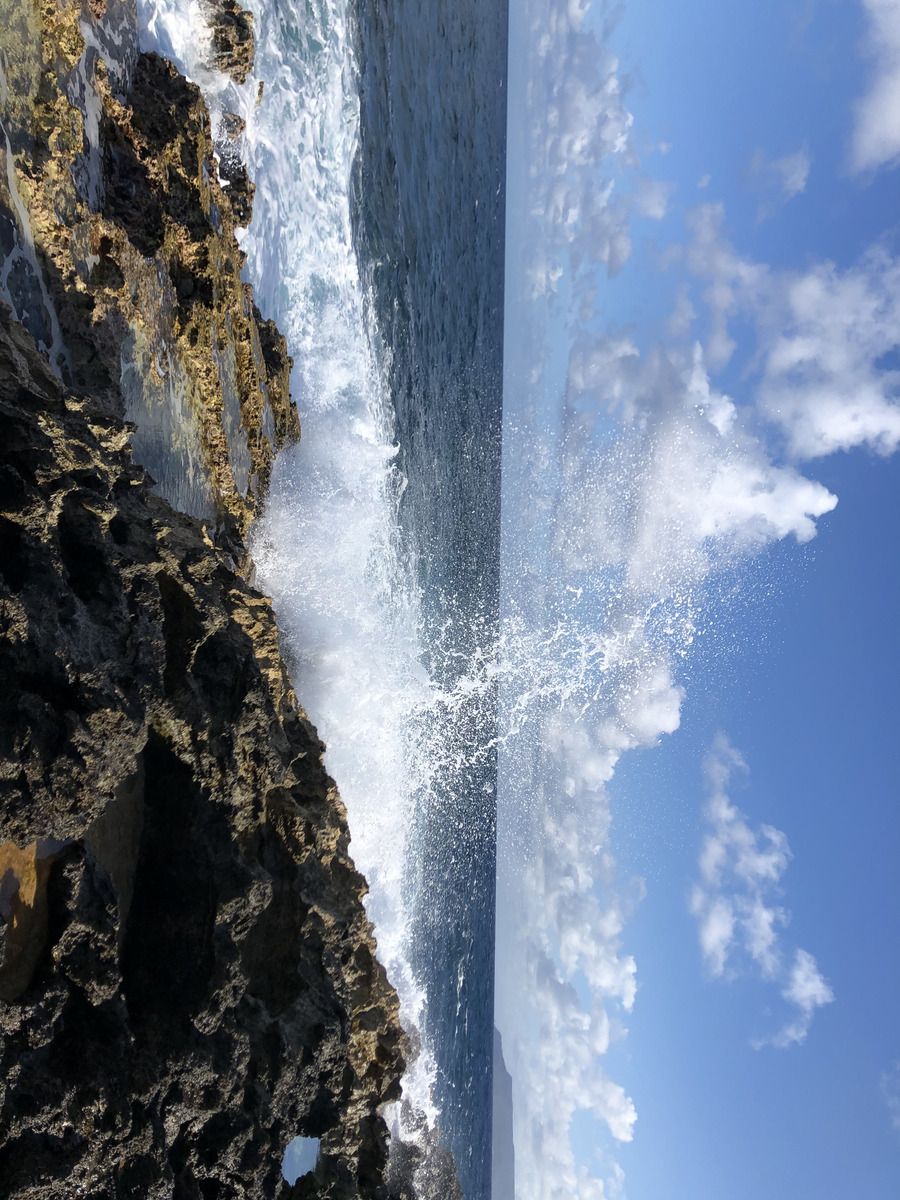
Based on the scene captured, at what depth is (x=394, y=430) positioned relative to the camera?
1462cm

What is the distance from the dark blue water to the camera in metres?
14.7

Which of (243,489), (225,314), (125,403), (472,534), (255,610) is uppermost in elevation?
(472,534)

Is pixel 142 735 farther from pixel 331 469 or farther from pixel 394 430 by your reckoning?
pixel 394 430

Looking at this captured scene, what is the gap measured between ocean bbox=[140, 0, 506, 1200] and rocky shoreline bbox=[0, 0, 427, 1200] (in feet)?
7.59

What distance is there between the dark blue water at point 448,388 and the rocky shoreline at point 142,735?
18.4ft

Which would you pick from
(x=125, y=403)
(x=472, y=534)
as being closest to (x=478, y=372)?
(x=472, y=534)

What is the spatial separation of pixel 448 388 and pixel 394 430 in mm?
3636

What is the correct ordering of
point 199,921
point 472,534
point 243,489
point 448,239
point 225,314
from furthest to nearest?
point 472,534, point 448,239, point 243,489, point 225,314, point 199,921

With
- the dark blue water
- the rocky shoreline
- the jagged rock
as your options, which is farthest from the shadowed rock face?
the dark blue water

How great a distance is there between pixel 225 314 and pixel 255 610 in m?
4.09

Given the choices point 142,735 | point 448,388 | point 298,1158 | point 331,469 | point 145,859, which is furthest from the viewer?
point 448,388

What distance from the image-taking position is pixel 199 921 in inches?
232

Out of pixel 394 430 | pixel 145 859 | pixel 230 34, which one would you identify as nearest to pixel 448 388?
pixel 394 430

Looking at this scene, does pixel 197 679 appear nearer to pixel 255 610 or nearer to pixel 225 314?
pixel 255 610
